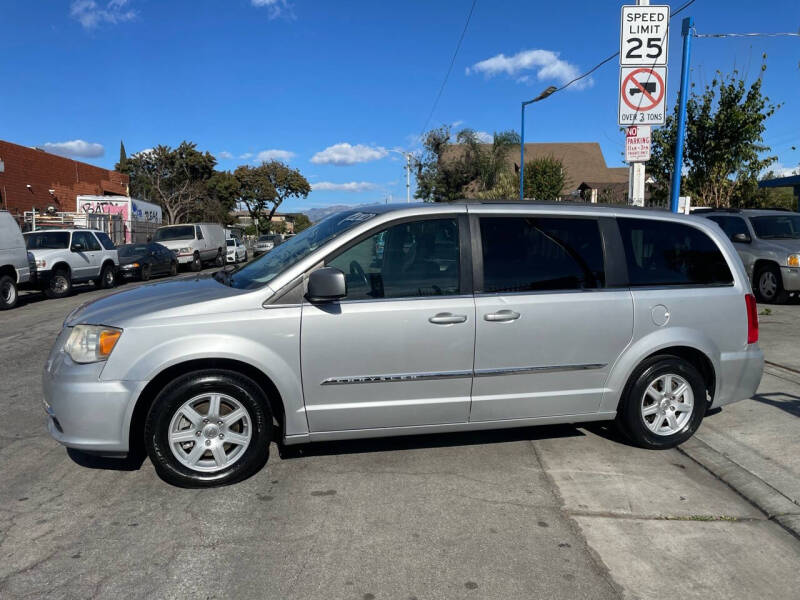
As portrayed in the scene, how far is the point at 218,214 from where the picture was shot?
59312mm

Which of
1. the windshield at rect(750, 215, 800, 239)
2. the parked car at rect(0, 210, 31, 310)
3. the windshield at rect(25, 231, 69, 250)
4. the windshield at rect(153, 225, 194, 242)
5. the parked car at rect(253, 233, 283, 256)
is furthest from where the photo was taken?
the parked car at rect(253, 233, 283, 256)

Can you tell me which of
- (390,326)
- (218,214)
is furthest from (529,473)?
(218,214)

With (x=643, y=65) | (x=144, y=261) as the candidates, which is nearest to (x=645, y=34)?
(x=643, y=65)

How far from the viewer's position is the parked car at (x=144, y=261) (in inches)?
813

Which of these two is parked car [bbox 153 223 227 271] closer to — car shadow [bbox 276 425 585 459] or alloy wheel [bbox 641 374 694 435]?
car shadow [bbox 276 425 585 459]

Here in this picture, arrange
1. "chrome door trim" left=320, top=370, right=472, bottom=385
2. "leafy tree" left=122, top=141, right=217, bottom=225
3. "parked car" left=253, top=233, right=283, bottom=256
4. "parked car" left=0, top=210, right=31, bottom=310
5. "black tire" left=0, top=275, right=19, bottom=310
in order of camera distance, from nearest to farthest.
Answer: "chrome door trim" left=320, top=370, right=472, bottom=385 < "parked car" left=0, top=210, right=31, bottom=310 < "black tire" left=0, top=275, right=19, bottom=310 < "parked car" left=253, top=233, right=283, bottom=256 < "leafy tree" left=122, top=141, right=217, bottom=225

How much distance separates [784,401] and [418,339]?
3.93 meters

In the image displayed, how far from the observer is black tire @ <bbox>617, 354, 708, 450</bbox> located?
15.5 ft

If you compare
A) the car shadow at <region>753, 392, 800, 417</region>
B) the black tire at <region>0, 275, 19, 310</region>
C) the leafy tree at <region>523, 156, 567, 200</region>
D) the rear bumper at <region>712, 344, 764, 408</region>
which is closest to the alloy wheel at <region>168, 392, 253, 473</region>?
the rear bumper at <region>712, 344, 764, 408</region>

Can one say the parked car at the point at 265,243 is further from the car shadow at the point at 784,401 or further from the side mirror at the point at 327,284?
the side mirror at the point at 327,284

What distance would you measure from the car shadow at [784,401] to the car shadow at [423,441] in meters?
2.01

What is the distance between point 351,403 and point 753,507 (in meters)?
2.58

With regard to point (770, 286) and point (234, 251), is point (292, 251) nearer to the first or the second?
point (770, 286)

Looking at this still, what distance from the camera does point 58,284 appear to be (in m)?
16.5
